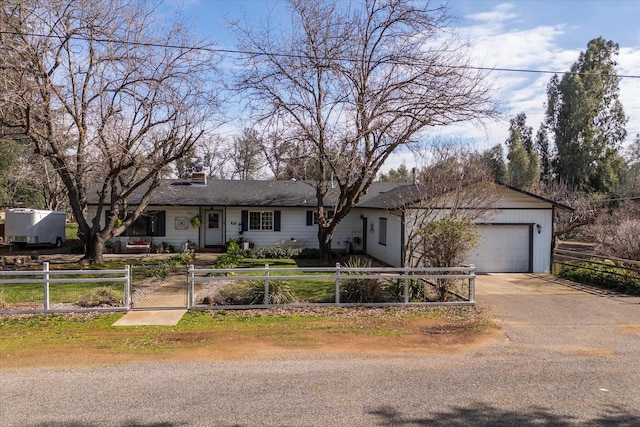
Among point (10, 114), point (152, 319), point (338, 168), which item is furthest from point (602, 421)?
point (10, 114)

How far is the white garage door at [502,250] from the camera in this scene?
17.3 metres

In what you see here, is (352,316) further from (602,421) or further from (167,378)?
(602,421)

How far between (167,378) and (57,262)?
15.4 metres

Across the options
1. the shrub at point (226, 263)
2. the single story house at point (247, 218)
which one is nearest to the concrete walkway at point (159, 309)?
the shrub at point (226, 263)

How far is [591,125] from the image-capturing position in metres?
40.1

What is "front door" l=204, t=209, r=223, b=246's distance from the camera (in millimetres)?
24203

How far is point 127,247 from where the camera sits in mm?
22328

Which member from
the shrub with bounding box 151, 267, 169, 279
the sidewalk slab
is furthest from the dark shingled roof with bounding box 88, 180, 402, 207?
the sidewalk slab

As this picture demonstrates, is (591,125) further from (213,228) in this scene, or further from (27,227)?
(27,227)

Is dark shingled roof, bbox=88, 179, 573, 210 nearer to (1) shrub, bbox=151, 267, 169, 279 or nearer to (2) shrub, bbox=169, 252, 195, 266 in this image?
(2) shrub, bbox=169, 252, 195, 266

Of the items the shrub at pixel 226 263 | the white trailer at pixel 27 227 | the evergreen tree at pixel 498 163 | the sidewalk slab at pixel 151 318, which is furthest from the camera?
the evergreen tree at pixel 498 163

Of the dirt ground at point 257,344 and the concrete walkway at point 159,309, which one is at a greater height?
the concrete walkway at point 159,309

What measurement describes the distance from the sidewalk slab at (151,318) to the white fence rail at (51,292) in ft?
1.78

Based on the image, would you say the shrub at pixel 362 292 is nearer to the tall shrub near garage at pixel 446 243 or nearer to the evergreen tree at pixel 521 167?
the tall shrub near garage at pixel 446 243
